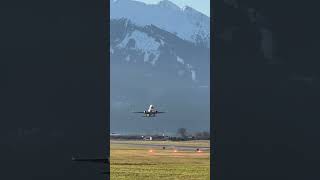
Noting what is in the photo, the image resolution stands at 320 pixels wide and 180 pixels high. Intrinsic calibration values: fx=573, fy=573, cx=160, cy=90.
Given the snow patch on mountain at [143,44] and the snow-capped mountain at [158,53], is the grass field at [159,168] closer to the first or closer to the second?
the snow-capped mountain at [158,53]

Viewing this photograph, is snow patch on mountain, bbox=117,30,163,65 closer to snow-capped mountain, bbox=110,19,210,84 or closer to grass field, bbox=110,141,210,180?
snow-capped mountain, bbox=110,19,210,84

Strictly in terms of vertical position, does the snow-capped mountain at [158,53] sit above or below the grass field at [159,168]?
above

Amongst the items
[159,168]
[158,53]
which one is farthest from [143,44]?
[159,168]

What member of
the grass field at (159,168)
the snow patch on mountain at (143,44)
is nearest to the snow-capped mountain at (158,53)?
the snow patch on mountain at (143,44)

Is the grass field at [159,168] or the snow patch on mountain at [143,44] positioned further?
the snow patch on mountain at [143,44]

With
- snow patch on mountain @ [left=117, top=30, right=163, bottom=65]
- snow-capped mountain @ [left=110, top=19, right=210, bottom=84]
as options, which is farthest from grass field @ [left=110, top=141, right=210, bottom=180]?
snow patch on mountain @ [left=117, top=30, right=163, bottom=65]

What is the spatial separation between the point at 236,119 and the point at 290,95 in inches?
21.2

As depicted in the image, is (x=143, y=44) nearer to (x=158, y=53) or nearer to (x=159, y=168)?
(x=158, y=53)
